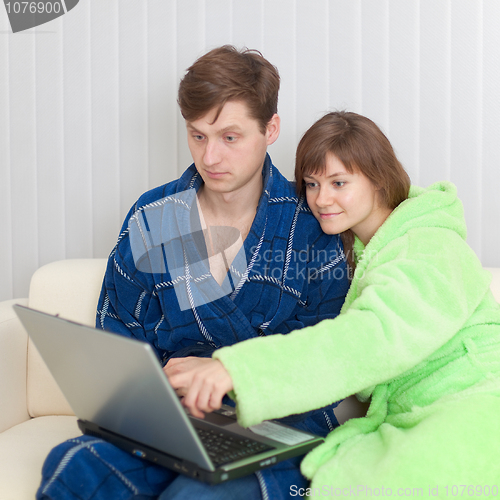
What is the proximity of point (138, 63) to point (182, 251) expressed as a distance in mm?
841

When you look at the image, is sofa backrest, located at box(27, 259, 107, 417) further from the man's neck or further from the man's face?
the man's face

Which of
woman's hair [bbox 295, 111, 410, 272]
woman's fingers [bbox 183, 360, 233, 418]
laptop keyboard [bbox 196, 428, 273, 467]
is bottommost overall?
laptop keyboard [bbox 196, 428, 273, 467]

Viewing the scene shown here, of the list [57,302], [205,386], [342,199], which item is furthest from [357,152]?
[57,302]

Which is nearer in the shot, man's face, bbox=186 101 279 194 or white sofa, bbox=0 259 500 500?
man's face, bbox=186 101 279 194

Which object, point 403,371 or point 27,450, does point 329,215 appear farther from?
point 27,450

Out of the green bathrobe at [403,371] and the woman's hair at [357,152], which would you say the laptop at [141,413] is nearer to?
the green bathrobe at [403,371]

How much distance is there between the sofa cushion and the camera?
1207 millimetres

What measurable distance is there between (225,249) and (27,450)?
70 centimetres

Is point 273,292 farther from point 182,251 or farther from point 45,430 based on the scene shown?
point 45,430

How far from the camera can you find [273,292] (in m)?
1.43

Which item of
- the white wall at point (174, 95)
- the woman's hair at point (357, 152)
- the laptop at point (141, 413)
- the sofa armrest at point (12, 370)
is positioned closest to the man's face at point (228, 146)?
the woman's hair at point (357, 152)

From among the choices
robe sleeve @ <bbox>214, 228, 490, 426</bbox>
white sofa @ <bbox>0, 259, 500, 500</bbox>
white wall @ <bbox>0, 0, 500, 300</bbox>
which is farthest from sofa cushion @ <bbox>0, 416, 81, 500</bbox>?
white wall @ <bbox>0, 0, 500, 300</bbox>

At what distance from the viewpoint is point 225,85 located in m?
1.35

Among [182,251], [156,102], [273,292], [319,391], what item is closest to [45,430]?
[182,251]
